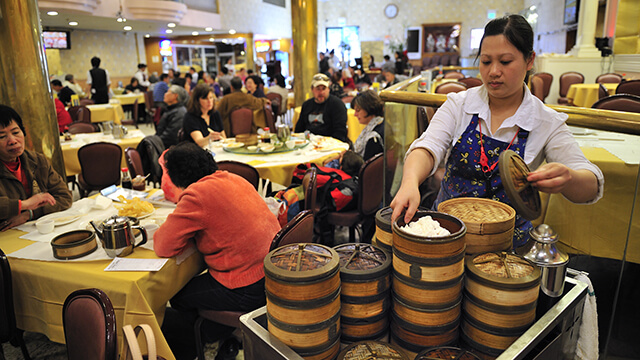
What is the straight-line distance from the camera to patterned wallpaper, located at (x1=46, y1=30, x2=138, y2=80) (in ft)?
49.2

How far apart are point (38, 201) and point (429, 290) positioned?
94.4 inches

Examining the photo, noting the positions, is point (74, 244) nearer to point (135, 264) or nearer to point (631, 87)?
point (135, 264)

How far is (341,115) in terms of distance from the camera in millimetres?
5191

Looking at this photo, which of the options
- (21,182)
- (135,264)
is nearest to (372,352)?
(135,264)

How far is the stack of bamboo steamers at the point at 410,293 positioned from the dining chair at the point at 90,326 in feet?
2.12

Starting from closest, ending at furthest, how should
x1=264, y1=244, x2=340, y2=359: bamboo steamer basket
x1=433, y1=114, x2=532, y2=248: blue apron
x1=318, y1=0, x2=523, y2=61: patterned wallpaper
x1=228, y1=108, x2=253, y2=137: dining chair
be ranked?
x1=264, y1=244, x2=340, y2=359: bamboo steamer basket
x1=433, y1=114, x2=532, y2=248: blue apron
x1=228, y1=108, x2=253, y2=137: dining chair
x1=318, y1=0, x2=523, y2=61: patterned wallpaper

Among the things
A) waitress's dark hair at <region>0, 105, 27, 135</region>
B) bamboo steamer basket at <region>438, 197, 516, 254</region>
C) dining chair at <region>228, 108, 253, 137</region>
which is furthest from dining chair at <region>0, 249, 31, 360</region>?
dining chair at <region>228, 108, 253, 137</region>

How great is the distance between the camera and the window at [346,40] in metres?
22.6

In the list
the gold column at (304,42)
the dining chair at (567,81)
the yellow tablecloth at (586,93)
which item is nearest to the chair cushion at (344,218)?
the yellow tablecloth at (586,93)

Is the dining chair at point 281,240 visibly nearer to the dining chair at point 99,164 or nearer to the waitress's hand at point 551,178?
the waitress's hand at point 551,178

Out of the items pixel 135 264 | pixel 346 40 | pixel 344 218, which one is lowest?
pixel 344 218

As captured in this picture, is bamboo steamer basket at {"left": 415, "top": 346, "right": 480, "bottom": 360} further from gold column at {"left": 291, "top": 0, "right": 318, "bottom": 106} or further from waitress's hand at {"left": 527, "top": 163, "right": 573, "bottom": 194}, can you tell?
gold column at {"left": 291, "top": 0, "right": 318, "bottom": 106}

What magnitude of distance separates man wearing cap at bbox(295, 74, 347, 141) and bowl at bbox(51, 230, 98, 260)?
11.4 ft

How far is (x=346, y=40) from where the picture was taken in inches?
903
